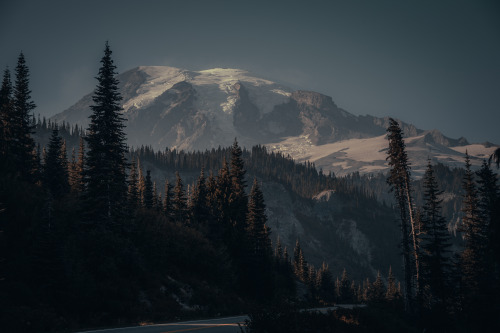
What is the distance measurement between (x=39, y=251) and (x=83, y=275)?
94.6 inches

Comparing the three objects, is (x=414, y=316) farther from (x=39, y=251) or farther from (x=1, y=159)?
(x=1, y=159)

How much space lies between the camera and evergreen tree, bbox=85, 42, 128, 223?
2694 cm

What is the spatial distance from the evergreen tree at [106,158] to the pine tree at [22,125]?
1244 centimetres

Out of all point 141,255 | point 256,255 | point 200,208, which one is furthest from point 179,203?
point 141,255

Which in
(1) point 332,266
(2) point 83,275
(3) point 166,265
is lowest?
(1) point 332,266

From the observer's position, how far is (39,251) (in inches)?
647

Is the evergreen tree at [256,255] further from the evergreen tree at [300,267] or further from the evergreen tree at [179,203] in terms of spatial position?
the evergreen tree at [300,267]

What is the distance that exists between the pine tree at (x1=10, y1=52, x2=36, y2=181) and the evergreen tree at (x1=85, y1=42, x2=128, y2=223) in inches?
490

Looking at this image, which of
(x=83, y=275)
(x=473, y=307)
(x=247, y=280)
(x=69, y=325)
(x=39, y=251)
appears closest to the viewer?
(x=69, y=325)

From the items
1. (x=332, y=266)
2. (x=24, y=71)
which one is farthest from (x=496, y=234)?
(x=332, y=266)

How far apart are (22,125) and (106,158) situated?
2066cm

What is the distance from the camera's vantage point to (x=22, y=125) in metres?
42.5

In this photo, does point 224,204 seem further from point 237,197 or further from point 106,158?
point 106,158

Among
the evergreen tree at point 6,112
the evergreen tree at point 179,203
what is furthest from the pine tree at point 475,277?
the evergreen tree at point 6,112
